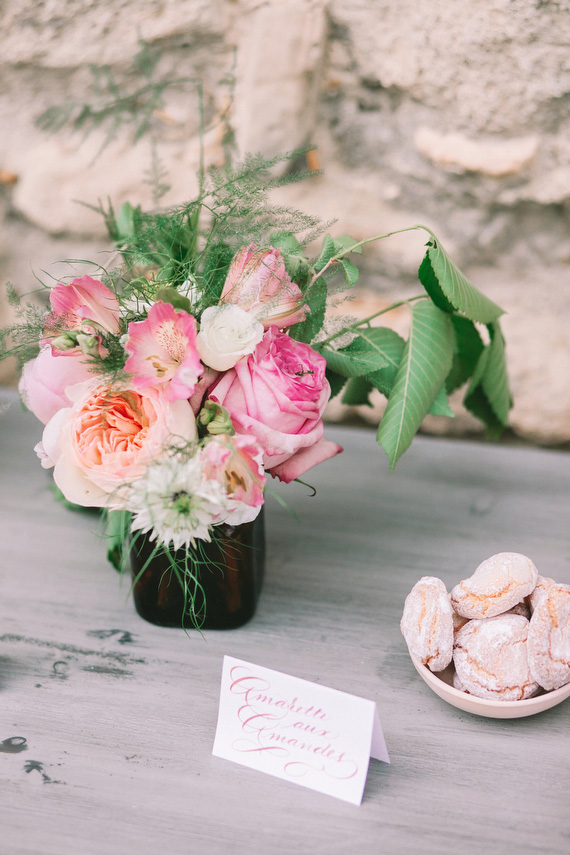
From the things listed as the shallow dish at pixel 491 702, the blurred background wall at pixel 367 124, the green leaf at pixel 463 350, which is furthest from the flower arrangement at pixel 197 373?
the blurred background wall at pixel 367 124

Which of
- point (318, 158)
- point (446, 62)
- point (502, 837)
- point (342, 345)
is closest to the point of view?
point (502, 837)

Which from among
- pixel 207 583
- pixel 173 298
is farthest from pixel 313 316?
pixel 207 583

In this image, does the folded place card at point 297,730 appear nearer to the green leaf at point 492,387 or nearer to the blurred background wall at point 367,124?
the green leaf at point 492,387

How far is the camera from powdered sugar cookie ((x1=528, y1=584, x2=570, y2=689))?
541 mm

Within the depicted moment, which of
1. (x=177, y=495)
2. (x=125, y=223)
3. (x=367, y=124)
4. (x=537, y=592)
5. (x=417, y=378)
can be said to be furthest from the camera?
(x=367, y=124)

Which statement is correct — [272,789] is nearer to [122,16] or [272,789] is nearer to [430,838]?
[430,838]

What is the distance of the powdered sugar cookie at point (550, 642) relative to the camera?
1.77 feet

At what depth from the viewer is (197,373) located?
0.49 metres

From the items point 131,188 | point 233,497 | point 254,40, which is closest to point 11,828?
point 233,497

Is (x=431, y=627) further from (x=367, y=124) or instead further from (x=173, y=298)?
(x=367, y=124)

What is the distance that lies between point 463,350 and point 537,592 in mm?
345

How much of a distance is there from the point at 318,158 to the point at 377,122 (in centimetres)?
10

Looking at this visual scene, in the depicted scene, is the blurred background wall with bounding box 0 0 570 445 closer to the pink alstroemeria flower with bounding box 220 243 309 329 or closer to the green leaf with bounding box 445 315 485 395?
the green leaf with bounding box 445 315 485 395

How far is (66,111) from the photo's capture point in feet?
3.42
